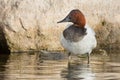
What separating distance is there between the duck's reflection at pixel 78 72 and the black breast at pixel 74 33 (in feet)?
2.39

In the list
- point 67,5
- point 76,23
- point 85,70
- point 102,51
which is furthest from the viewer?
point 67,5

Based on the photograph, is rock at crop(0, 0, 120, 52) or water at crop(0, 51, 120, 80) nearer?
water at crop(0, 51, 120, 80)

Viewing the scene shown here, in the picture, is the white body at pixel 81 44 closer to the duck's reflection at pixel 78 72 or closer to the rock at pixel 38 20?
the duck's reflection at pixel 78 72

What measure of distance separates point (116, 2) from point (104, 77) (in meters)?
6.00

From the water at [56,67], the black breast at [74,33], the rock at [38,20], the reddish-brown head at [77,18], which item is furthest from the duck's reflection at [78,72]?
the rock at [38,20]

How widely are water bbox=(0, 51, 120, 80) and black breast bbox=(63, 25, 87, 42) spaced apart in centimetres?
53

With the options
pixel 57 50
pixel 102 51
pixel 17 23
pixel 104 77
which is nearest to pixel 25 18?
pixel 17 23

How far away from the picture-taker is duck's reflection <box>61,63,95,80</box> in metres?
10.1

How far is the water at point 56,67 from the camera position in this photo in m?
10.2

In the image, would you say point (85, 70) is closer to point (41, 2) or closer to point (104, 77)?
point (104, 77)

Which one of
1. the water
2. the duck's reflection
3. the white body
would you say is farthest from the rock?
the duck's reflection

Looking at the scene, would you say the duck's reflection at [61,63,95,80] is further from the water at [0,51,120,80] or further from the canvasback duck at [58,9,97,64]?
the canvasback duck at [58,9,97,64]

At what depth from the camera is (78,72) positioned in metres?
10.9

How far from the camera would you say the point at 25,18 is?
49.0ft
